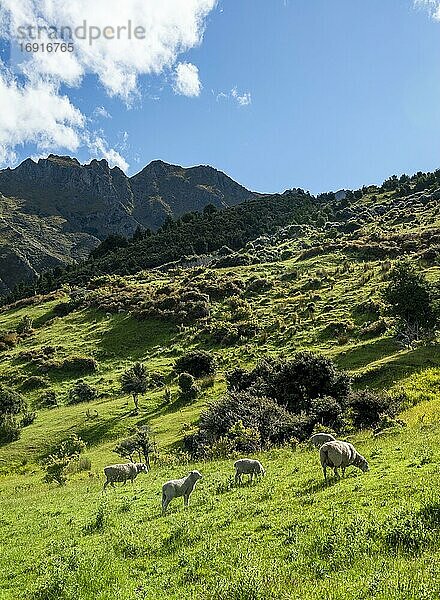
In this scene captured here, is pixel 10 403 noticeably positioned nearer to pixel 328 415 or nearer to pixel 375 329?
pixel 328 415

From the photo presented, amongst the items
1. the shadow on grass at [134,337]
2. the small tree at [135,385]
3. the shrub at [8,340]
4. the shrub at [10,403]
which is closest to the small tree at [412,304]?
the small tree at [135,385]

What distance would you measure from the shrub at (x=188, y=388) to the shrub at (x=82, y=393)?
11906mm

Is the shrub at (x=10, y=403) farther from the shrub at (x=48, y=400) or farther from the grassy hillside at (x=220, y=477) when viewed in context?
the shrub at (x=48, y=400)

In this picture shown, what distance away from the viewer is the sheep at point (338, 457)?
53.4 feet

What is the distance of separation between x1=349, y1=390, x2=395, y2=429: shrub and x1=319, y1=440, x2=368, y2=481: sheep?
13041 millimetres

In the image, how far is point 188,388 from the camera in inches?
1820

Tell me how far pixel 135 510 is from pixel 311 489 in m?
6.78

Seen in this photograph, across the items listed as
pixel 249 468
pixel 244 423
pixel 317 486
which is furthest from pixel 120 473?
pixel 317 486

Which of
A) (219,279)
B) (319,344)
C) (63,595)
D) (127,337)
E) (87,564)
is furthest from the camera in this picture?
(219,279)

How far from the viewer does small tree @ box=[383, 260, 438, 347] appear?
47.2 m

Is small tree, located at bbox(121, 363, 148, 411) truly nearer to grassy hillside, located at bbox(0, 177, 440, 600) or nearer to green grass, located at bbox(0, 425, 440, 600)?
grassy hillside, located at bbox(0, 177, 440, 600)

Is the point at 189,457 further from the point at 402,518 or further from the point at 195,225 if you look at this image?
the point at 195,225

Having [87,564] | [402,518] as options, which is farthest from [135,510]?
[402,518]

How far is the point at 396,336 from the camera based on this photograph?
50.3m
